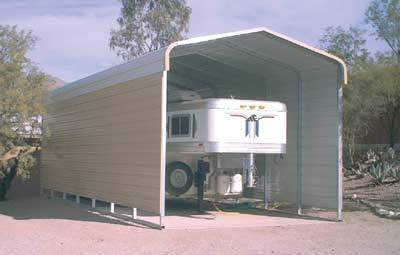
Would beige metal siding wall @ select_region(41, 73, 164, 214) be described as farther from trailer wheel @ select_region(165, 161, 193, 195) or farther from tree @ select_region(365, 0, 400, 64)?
tree @ select_region(365, 0, 400, 64)

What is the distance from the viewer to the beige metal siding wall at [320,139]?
14.7m

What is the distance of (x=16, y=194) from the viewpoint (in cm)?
2206

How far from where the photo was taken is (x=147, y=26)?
28.8m

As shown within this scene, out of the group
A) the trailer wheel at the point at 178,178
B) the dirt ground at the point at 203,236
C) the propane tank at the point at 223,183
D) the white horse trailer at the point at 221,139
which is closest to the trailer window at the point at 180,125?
the white horse trailer at the point at 221,139

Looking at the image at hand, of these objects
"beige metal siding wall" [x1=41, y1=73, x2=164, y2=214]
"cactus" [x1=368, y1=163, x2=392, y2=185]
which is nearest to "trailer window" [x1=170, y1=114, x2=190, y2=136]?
"beige metal siding wall" [x1=41, y1=73, x2=164, y2=214]

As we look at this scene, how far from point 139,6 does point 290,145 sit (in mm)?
Answer: 14986

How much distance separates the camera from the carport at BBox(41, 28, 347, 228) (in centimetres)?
1310

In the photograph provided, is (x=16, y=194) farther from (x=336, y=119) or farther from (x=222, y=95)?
(x=336, y=119)

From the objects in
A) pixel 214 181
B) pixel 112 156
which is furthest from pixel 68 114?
pixel 214 181

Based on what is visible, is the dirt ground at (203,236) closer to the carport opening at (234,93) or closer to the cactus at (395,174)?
the carport opening at (234,93)

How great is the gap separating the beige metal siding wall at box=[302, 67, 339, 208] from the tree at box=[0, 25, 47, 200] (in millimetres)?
7530

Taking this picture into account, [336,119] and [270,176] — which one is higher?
[336,119]

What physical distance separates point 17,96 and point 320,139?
814 centimetres

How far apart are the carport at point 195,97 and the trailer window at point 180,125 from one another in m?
0.84
